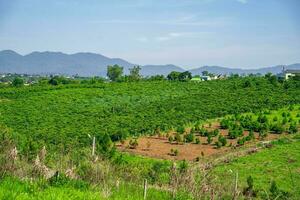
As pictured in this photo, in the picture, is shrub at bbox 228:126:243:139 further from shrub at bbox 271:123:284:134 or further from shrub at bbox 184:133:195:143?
shrub at bbox 184:133:195:143

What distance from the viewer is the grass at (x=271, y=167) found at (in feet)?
65.5

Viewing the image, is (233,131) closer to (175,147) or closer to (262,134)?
(262,134)

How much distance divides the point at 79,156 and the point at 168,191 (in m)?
2.45

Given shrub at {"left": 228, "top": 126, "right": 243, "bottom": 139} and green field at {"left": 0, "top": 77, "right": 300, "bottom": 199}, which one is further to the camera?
shrub at {"left": 228, "top": 126, "right": 243, "bottom": 139}

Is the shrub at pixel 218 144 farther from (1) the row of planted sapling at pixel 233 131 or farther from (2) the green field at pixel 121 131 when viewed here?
(2) the green field at pixel 121 131

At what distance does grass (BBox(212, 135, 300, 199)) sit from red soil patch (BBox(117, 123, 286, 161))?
2627 mm

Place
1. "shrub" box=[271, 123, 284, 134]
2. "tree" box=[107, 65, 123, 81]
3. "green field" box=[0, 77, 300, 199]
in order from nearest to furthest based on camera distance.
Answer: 1. "green field" box=[0, 77, 300, 199]
2. "shrub" box=[271, 123, 284, 134]
3. "tree" box=[107, 65, 123, 81]

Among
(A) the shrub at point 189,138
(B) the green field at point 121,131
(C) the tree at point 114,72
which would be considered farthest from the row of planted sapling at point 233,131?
(C) the tree at point 114,72

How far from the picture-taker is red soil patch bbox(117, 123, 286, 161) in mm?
27375

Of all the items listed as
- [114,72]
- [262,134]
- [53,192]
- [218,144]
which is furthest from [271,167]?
[114,72]

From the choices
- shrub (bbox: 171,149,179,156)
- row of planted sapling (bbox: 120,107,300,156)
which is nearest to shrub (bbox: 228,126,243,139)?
row of planted sapling (bbox: 120,107,300,156)

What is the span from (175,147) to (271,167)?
8.07 meters

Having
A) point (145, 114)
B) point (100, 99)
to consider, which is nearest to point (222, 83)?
point (100, 99)

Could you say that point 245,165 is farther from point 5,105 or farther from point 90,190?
Result: point 5,105
